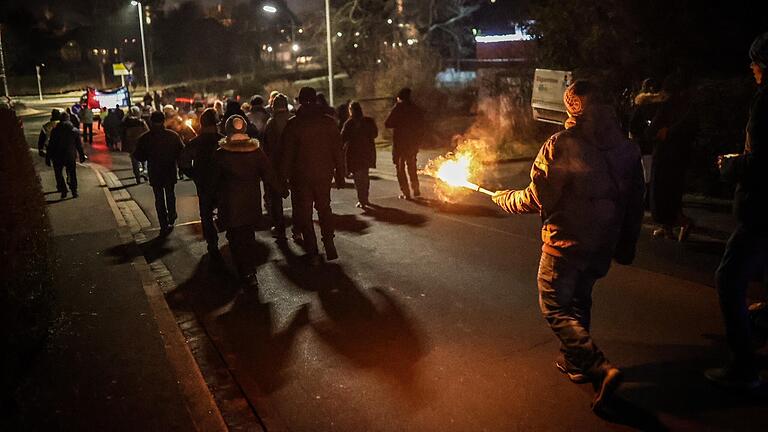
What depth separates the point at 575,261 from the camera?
395 centimetres

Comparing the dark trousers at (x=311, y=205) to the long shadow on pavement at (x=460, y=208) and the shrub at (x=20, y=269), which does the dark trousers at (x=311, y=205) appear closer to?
the shrub at (x=20, y=269)

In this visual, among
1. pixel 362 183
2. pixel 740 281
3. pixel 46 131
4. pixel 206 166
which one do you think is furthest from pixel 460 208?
pixel 46 131

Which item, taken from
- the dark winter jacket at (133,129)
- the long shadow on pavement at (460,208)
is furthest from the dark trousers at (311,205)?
the dark winter jacket at (133,129)

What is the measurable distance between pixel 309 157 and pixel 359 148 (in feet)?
11.1

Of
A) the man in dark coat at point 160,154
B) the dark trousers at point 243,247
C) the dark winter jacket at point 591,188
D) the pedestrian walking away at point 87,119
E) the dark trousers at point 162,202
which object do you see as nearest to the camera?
the dark winter jacket at point 591,188

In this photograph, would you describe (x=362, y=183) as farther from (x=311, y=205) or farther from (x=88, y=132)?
(x=88, y=132)

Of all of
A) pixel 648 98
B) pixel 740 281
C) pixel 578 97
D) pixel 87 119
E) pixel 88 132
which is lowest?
pixel 88 132

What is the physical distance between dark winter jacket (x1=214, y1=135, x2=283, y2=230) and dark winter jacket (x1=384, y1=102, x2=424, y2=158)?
14.9 feet

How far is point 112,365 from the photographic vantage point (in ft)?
15.8

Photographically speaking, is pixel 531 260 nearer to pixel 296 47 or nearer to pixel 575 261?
pixel 575 261

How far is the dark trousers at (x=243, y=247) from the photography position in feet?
22.1

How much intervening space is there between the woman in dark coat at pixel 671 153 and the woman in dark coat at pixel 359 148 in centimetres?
439

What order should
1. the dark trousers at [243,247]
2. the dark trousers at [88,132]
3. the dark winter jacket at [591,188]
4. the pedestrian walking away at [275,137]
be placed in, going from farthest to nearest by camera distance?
1. the dark trousers at [88,132]
2. the pedestrian walking away at [275,137]
3. the dark trousers at [243,247]
4. the dark winter jacket at [591,188]

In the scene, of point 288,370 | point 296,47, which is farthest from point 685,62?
point 296,47
